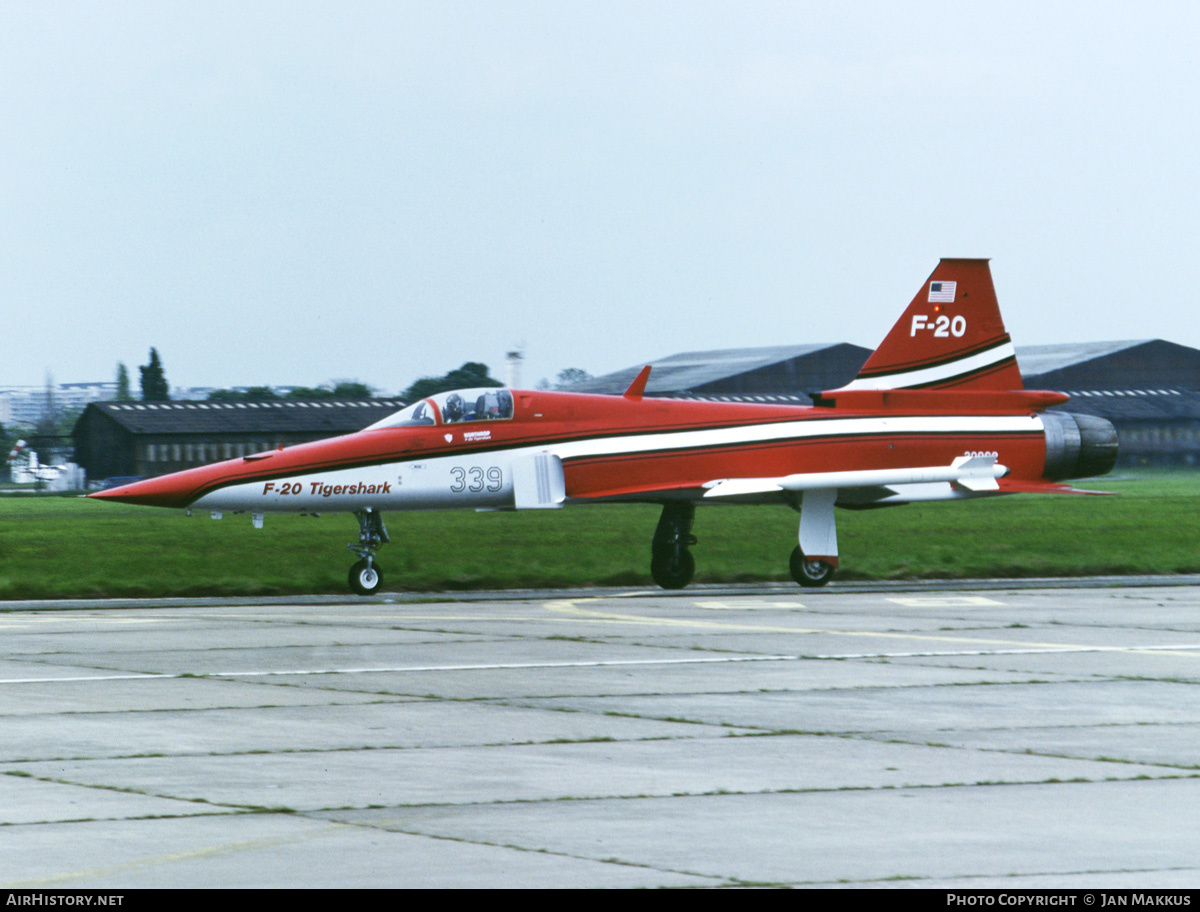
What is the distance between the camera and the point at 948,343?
77.6 ft

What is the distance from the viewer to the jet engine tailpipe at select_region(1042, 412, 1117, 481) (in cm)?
2348

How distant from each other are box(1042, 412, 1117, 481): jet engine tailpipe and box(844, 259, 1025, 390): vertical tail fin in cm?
89

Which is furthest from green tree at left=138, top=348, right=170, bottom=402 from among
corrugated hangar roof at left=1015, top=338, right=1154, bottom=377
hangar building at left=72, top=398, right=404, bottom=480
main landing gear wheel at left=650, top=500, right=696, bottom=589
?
main landing gear wheel at left=650, top=500, right=696, bottom=589

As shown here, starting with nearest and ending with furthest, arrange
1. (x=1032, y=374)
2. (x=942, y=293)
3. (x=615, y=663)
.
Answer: (x=615, y=663) → (x=942, y=293) → (x=1032, y=374)

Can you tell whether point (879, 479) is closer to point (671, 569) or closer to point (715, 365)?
point (671, 569)

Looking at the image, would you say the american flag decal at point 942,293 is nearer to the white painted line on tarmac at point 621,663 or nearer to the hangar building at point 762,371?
the white painted line on tarmac at point 621,663

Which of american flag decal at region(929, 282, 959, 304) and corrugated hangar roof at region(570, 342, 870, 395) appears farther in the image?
corrugated hangar roof at region(570, 342, 870, 395)

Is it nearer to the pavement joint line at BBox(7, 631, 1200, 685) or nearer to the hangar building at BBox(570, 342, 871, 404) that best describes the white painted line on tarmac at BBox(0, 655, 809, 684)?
the pavement joint line at BBox(7, 631, 1200, 685)

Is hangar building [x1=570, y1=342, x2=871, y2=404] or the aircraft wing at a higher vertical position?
hangar building [x1=570, y1=342, x2=871, y2=404]

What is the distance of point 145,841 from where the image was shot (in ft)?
22.2

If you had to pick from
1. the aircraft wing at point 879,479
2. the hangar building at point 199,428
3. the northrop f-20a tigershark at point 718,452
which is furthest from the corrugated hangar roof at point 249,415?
the aircraft wing at point 879,479

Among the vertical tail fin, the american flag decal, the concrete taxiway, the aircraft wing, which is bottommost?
the concrete taxiway

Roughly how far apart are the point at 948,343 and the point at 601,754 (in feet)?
52.1

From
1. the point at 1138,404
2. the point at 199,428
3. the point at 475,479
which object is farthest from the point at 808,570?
the point at 199,428
